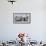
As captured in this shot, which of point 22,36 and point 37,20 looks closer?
point 22,36

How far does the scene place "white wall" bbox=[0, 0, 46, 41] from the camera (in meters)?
5.10

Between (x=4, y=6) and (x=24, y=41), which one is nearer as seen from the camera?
(x=24, y=41)

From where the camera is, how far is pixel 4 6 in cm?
510

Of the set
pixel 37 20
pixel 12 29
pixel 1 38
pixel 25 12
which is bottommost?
pixel 1 38

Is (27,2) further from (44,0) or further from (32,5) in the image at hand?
(44,0)

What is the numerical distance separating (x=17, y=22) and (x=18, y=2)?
0.80 m

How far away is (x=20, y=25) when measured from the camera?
5121mm

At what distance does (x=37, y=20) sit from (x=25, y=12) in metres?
0.58

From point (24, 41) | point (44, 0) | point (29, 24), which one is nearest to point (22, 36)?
point (24, 41)

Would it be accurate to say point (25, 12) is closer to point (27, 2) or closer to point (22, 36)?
point (27, 2)

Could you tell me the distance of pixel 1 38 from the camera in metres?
5.09

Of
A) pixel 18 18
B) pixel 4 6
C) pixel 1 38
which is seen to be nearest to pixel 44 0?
pixel 18 18

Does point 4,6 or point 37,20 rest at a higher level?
point 4,6

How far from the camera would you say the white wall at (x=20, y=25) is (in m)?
5.10
